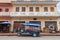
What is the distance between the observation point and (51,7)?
37.6 metres

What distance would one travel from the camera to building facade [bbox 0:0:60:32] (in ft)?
119

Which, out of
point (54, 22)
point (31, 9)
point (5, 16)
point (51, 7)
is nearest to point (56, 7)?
point (51, 7)

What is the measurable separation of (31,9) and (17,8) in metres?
3.28

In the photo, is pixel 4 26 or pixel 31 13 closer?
pixel 31 13

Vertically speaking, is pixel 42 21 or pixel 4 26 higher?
pixel 42 21

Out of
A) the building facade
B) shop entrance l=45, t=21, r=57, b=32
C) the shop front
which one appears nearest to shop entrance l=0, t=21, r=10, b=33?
the building facade

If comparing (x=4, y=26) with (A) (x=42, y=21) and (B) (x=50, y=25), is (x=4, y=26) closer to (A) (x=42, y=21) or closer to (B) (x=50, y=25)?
(A) (x=42, y=21)

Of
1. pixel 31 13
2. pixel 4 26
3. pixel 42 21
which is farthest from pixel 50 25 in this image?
pixel 4 26

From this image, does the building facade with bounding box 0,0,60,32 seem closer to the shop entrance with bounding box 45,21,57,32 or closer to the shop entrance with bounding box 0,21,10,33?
the shop entrance with bounding box 45,21,57,32

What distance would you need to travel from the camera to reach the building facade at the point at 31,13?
3628 centimetres

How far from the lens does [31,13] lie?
36.3 metres

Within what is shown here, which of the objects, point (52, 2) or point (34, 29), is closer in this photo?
point (34, 29)

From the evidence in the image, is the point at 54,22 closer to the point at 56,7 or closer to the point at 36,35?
the point at 56,7

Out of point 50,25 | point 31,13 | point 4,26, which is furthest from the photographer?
point 50,25
